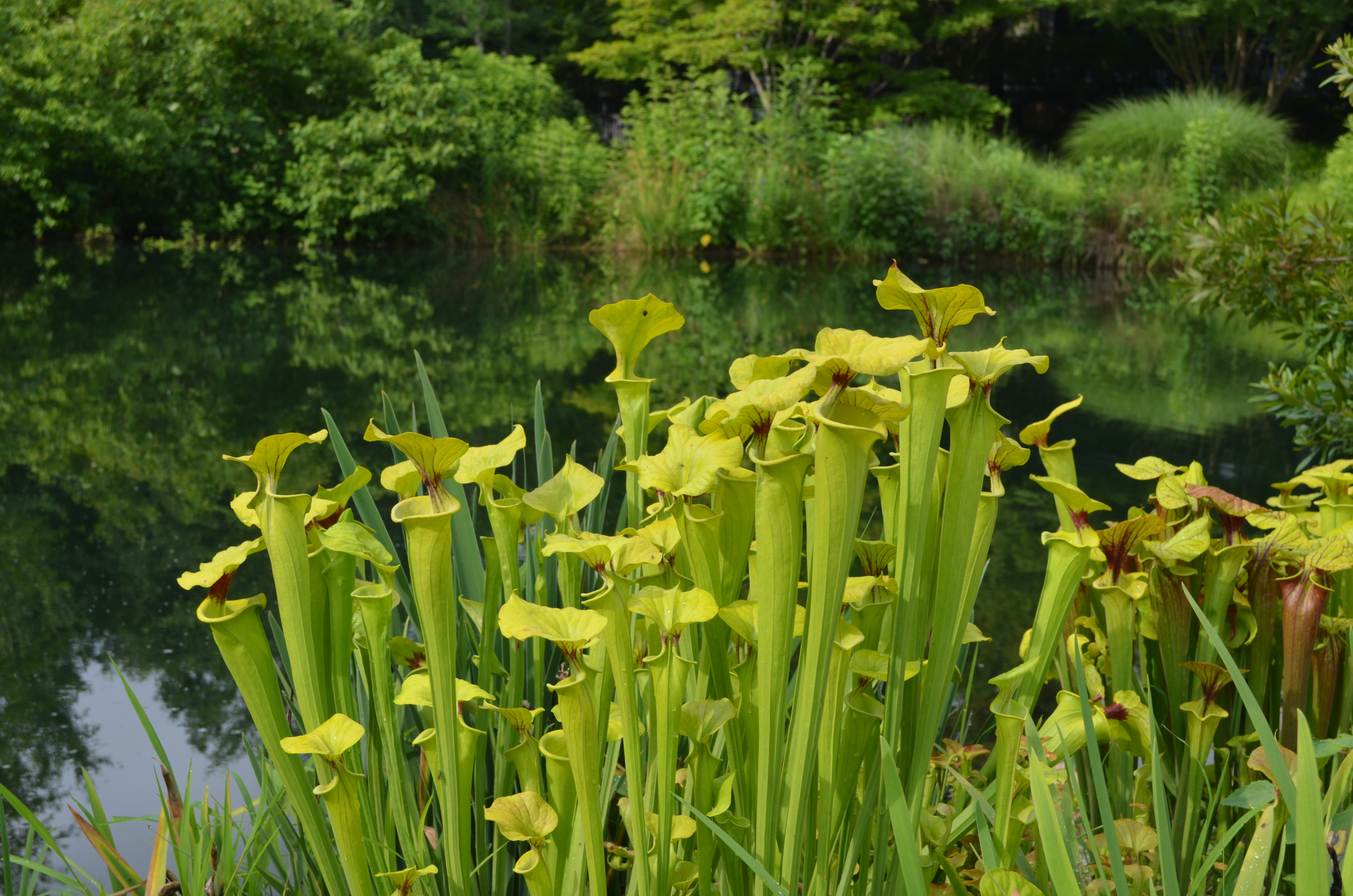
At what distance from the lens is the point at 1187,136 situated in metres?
12.8

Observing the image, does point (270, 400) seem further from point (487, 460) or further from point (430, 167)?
point (430, 167)

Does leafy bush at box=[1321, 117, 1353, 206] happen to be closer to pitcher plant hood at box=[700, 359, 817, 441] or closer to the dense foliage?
the dense foliage

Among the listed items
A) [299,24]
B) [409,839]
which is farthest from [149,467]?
[299,24]

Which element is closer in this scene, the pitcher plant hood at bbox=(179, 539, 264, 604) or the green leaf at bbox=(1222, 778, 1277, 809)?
the pitcher plant hood at bbox=(179, 539, 264, 604)

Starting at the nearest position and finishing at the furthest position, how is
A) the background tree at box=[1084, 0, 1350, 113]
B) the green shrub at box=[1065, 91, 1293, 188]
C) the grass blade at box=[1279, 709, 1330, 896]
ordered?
the grass blade at box=[1279, 709, 1330, 896] → the green shrub at box=[1065, 91, 1293, 188] → the background tree at box=[1084, 0, 1350, 113]

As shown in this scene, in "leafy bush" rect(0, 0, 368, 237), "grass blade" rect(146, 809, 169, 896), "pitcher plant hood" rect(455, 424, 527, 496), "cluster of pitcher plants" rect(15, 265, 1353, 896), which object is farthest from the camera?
"leafy bush" rect(0, 0, 368, 237)

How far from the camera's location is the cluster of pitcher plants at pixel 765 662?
69 centimetres

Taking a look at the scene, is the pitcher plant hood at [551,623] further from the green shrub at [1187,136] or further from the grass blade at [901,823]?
the green shrub at [1187,136]

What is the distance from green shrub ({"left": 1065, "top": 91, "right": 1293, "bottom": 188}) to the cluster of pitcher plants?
13727mm

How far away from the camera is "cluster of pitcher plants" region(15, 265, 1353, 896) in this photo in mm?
691

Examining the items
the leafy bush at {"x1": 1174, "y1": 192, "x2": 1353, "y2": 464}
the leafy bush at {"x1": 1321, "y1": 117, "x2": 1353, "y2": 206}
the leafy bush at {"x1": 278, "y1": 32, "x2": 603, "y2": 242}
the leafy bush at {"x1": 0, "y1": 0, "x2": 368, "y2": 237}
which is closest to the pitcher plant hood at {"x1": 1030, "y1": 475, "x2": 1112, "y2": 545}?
the leafy bush at {"x1": 1174, "y1": 192, "x2": 1353, "y2": 464}

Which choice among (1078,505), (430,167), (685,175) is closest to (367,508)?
(1078,505)

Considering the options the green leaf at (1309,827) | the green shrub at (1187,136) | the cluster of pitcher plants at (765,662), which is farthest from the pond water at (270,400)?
the green shrub at (1187,136)

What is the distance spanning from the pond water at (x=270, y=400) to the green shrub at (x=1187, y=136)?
4142mm
